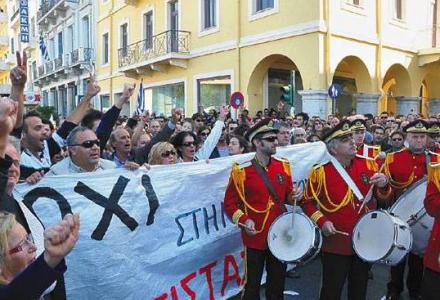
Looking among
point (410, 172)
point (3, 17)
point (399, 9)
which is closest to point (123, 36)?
point (399, 9)

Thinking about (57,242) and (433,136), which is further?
(433,136)

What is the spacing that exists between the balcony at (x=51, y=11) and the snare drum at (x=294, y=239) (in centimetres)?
3045

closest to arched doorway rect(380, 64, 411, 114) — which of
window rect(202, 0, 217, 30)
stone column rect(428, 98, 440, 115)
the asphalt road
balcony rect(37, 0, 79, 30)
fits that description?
stone column rect(428, 98, 440, 115)

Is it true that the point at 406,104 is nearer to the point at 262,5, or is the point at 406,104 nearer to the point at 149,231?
the point at 262,5

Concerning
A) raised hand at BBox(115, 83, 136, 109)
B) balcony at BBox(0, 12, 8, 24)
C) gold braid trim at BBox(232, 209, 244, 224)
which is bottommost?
gold braid trim at BBox(232, 209, 244, 224)

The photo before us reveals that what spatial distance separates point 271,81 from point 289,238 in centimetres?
1497

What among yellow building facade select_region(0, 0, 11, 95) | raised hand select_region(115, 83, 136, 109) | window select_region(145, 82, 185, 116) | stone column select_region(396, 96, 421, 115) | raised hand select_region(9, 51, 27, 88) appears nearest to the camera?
raised hand select_region(9, 51, 27, 88)

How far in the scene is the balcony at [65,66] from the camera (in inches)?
1164

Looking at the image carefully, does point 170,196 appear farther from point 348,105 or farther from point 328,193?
point 348,105

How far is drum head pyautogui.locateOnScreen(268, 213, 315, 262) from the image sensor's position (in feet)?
13.4

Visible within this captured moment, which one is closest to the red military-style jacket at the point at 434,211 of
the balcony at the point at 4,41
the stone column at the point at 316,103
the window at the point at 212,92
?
the stone column at the point at 316,103

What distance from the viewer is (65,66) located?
3281 centimetres

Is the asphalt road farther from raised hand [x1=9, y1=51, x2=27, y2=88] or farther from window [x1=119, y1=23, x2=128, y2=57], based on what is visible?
window [x1=119, y1=23, x2=128, y2=57]

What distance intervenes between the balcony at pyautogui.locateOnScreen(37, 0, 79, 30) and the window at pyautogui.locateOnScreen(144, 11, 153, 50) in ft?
33.7
